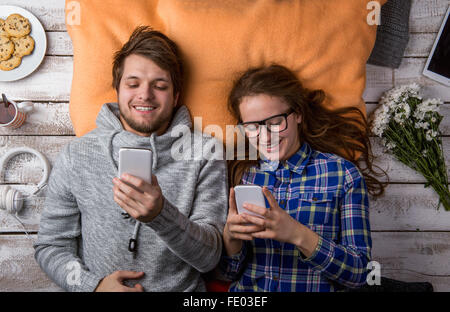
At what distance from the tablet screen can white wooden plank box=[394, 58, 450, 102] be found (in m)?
0.04

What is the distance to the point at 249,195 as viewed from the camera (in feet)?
2.86

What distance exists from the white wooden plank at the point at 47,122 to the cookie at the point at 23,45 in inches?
7.7

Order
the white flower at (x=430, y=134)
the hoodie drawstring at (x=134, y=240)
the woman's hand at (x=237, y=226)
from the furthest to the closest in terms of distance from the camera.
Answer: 1. the white flower at (x=430, y=134)
2. the hoodie drawstring at (x=134, y=240)
3. the woman's hand at (x=237, y=226)

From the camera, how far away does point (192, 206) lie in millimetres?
1114

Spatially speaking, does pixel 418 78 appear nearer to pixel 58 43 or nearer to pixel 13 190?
pixel 58 43

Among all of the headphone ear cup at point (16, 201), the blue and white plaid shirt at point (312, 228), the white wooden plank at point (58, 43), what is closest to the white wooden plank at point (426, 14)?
the blue and white plaid shirt at point (312, 228)

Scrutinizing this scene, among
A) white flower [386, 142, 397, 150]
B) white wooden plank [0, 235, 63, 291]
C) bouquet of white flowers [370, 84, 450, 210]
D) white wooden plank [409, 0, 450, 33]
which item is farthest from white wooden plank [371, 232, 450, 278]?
white wooden plank [0, 235, 63, 291]

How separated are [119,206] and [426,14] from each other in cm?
143

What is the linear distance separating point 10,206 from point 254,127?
3.05ft

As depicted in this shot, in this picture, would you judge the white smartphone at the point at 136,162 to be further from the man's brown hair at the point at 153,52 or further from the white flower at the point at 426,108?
the white flower at the point at 426,108

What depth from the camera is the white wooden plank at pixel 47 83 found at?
1.32 meters

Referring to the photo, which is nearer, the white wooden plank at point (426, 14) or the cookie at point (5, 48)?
the cookie at point (5, 48)

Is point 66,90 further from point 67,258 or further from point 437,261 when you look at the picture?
point 437,261
